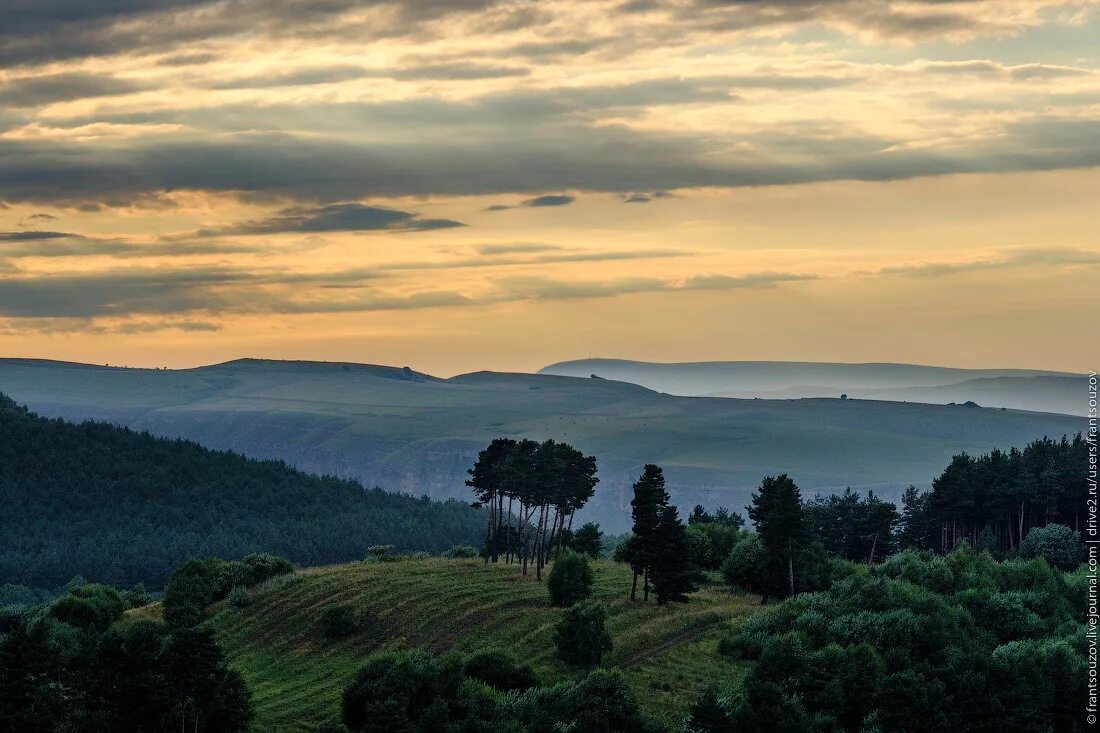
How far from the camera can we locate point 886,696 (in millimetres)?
111750

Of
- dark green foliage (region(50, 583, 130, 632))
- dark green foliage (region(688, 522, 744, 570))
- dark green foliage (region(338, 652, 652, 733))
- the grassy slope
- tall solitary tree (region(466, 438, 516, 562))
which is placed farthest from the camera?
dark green foliage (region(688, 522, 744, 570))

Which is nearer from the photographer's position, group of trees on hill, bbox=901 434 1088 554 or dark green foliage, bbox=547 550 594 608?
dark green foliage, bbox=547 550 594 608

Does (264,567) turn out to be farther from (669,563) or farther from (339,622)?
(669,563)

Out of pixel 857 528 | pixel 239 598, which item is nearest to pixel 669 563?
pixel 239 598

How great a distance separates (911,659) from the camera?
121562 millimetres

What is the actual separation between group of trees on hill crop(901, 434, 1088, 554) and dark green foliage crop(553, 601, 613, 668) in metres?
76.2

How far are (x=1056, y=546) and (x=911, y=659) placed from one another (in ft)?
173

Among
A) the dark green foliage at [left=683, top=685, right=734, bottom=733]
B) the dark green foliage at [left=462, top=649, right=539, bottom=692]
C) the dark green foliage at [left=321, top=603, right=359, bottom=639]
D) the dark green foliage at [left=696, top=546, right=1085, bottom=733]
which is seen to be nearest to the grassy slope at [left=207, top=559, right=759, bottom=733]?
the dark green foliage at [left=321, top=603, right=359, bottom=639]

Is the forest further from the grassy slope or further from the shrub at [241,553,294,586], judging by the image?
the grassy slope

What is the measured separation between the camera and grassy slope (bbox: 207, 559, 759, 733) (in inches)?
4621

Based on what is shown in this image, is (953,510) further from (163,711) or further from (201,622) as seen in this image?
(163,711)

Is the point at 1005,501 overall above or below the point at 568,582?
above

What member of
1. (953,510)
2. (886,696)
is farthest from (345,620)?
(953,510)

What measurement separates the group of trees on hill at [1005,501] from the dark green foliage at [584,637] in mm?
76172
